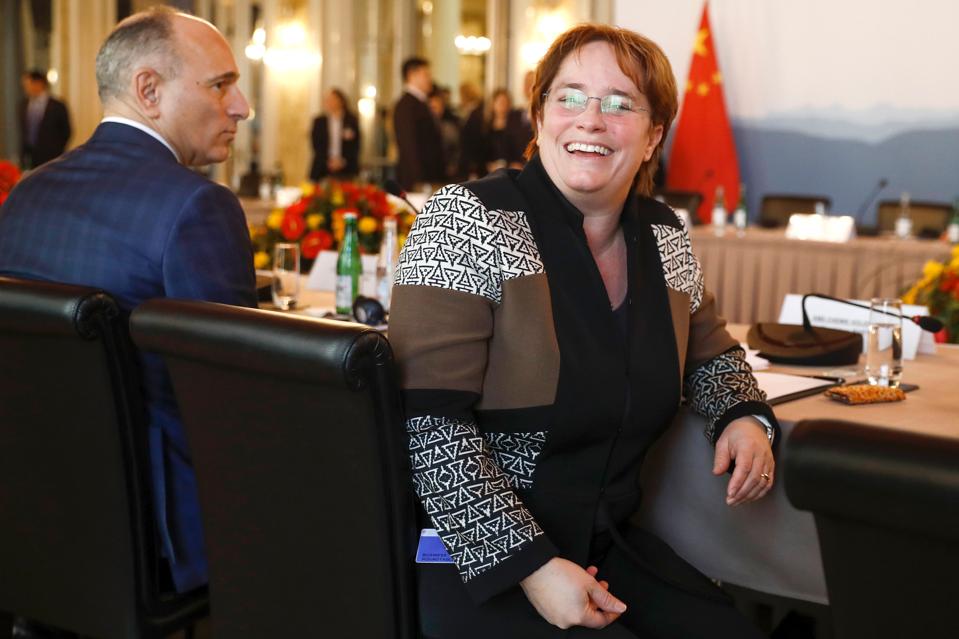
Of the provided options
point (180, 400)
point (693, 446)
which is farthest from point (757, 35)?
point (180, 400)

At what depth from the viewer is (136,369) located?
167cm

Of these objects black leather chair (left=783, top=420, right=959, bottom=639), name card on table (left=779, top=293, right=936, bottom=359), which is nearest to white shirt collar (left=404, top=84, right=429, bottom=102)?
name card on table (left=779, top=293, right=936, bottom=359)

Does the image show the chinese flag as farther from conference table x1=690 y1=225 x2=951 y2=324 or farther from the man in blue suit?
the man in blue suit

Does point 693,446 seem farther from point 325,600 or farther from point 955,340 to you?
point 955,340

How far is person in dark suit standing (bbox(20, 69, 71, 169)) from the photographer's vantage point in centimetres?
1153

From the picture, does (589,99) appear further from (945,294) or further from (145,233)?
(945,294)

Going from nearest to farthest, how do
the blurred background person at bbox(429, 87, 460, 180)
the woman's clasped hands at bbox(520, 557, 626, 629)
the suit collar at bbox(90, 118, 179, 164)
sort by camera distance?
1. the woman's clasped hands at bbox(520, 557, 626, 629)
2. the suit collar at bbox(90, 118, 179, 164)
3. the blurred background person at bbox(429, 87, 460, 180)

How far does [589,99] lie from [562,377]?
432 mm

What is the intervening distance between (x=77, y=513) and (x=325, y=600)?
0.52 meters

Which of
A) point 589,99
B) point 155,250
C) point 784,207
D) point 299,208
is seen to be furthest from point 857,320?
point 784,207

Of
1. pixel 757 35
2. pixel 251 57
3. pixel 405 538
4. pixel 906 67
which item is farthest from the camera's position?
pixel 251 57

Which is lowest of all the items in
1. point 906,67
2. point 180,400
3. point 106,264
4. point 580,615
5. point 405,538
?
point 580,615

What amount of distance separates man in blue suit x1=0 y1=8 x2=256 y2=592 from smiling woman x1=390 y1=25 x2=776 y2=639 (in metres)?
0.46

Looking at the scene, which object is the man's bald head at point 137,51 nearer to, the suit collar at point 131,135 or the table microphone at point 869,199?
the suit collar at point 131,135
